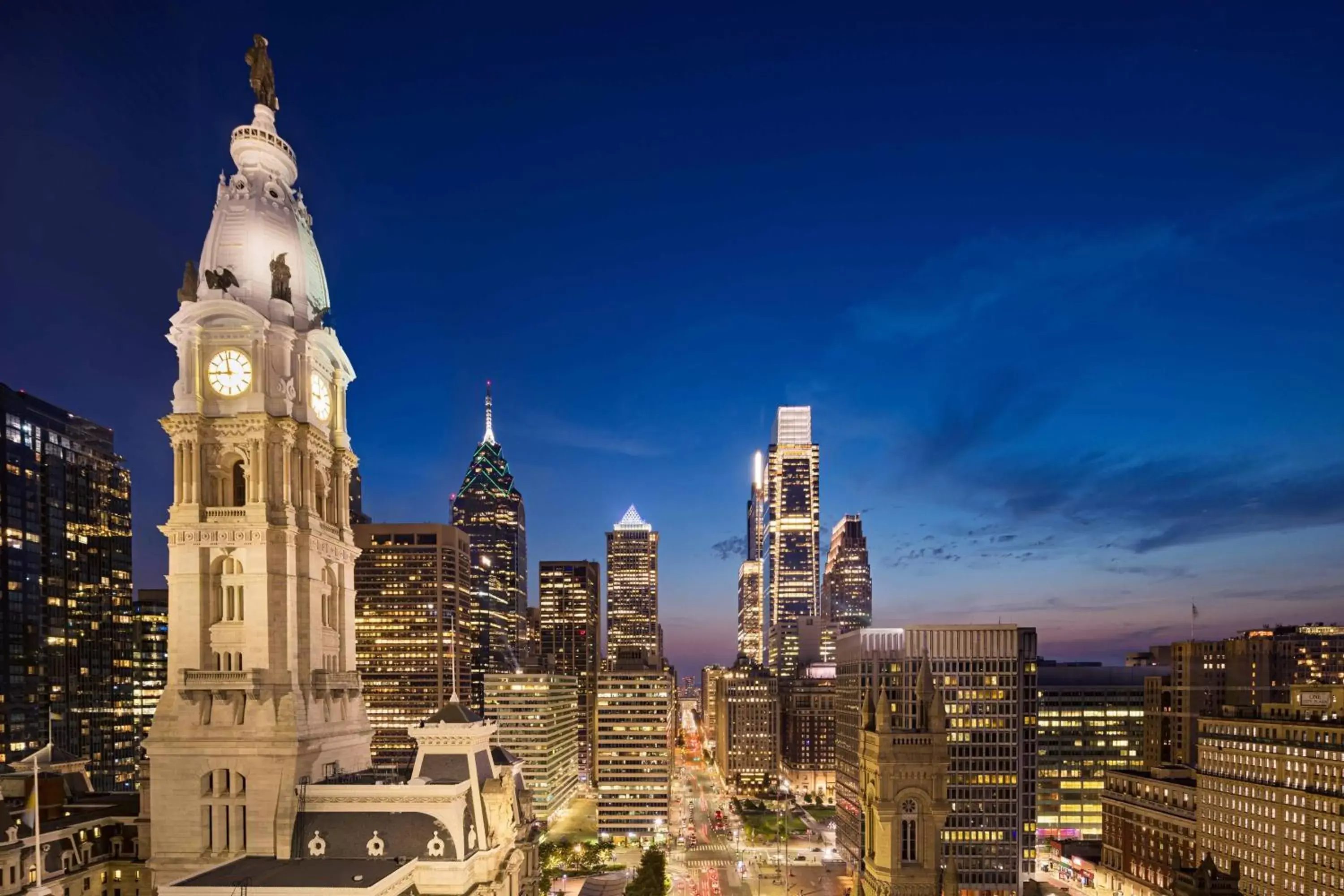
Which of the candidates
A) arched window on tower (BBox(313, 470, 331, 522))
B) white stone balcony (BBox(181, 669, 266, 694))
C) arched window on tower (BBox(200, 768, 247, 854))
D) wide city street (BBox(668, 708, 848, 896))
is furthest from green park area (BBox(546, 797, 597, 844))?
white stone balcony (BBox(181, 669, 266, 694))

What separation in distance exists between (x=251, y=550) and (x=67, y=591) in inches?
3880

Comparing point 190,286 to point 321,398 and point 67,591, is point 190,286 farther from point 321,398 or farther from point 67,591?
point 67,591

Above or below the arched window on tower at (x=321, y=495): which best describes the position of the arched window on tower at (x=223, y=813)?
below

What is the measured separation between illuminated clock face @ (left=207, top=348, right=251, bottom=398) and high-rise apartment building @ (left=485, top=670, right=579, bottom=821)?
115 meters

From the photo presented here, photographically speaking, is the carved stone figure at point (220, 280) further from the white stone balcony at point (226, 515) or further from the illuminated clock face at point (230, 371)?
the white stone balcony at point (226, 515)

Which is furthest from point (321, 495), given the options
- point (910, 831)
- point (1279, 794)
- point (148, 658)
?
point (148, 658)

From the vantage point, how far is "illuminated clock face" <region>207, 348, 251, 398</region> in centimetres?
4919

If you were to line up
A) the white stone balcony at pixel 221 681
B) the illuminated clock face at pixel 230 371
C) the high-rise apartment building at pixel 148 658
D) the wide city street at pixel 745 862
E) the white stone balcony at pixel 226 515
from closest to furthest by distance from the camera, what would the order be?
1. the white stone balcony at pixel 221 681
2. the white stone balcony at pixel 226 515
3. the illuminated clock face at pixel 230 371
4. the wide city street at pixel 745 862
5. the high-rise apartment building at pixel 148 658

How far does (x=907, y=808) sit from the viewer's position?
5319 cm

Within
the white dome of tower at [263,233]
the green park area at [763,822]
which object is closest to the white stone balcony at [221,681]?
the white dome of tower at [263,233]

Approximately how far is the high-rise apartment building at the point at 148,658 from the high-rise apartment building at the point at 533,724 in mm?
56056

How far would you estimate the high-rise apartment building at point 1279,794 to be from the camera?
83.9 m

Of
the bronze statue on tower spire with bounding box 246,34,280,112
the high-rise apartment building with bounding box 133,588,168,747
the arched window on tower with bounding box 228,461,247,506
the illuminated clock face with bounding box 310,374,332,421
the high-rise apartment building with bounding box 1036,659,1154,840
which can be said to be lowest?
the high-rise apartment building with bounding box 1036,659,1154,840

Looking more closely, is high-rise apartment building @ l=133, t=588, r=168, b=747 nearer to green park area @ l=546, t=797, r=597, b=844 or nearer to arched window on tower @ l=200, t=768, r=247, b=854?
green park area @ l=546, t=797, r=597, b=844
